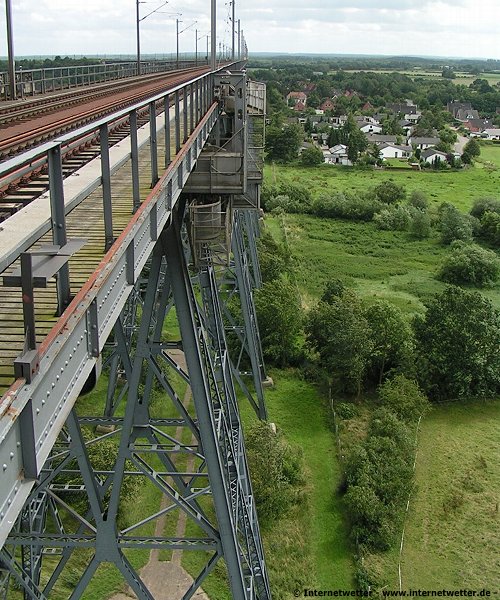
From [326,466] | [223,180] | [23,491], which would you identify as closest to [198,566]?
[326,466]

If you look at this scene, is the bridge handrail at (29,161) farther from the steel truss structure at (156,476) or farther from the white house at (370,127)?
the white house at (370,127)

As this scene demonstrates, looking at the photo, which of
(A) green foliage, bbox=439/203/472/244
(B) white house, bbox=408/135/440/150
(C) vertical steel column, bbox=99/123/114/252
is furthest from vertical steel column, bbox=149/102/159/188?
(B) white house, bbox=408/135/440/150

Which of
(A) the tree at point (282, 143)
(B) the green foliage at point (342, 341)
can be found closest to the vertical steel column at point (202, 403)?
(B) the green foliage at point (342, 341)

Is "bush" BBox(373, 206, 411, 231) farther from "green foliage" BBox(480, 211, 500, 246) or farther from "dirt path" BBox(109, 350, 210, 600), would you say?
"dirt path" BBox(109, 350, 210, 600)

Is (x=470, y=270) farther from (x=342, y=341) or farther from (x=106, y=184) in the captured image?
(x=106, y=184)

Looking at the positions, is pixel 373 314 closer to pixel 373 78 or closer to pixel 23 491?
pixel 23 491

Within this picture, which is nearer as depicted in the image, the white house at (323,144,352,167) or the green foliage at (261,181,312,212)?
the green foliage at (261,181,312,212)
